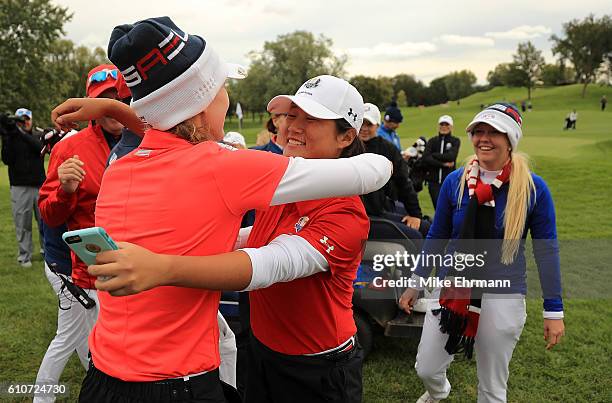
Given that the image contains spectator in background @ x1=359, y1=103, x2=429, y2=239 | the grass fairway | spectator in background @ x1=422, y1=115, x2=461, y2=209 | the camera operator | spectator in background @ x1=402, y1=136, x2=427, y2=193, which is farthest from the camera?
spectator in background @ x1=402, y1=136, x2=427, y2=193

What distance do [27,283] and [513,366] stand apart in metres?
6.51

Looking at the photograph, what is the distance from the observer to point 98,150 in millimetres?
3436

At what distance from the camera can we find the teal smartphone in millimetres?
1180

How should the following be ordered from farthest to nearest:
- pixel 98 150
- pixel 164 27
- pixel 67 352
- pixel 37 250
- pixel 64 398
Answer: pixel 37 250
pixel 64 398
pixel 67 352
pixel 98 150
pixel 164 27

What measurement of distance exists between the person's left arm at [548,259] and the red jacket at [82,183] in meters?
2.90

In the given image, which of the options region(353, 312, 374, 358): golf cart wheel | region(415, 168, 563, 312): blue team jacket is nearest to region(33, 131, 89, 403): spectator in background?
region(353, 312, 374, 358): golf cart wheel

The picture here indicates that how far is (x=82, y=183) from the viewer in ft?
11.1

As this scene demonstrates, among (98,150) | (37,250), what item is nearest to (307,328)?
(98,150)

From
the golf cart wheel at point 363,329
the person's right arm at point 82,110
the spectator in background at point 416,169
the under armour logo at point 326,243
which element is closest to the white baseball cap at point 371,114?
the golf cart wheel at point 363,329

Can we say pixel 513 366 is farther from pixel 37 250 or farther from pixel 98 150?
pixel 37 250

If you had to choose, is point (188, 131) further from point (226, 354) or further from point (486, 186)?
point (486, 186)

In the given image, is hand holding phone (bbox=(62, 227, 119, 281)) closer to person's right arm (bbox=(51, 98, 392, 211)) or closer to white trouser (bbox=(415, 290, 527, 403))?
person's right arm (bbox=(51, 98, 392, 211))

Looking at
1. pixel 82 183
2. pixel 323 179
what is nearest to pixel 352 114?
pixel 323 179

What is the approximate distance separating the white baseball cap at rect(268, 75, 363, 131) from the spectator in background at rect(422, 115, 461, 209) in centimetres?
793
